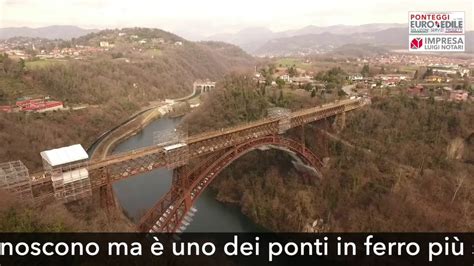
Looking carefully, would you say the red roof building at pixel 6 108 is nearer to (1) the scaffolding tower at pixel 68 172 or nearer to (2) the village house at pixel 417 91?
(1) the scaffolding tower at pixel 68 172

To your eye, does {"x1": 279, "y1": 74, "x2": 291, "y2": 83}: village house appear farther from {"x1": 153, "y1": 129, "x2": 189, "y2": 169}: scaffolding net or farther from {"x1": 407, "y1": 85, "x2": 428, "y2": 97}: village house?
{"x1": 153, "y1": 129, "x2": 189, "y2": 169}: scaffolding net

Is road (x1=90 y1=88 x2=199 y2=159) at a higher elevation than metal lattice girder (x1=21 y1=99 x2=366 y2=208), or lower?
lower

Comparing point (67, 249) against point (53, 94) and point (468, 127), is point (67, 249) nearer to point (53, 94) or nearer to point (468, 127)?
point (468, 127)

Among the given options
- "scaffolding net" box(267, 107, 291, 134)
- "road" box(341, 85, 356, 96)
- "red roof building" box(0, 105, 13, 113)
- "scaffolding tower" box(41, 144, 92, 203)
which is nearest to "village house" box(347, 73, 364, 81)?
"road" box(341, 85, 356, 96)

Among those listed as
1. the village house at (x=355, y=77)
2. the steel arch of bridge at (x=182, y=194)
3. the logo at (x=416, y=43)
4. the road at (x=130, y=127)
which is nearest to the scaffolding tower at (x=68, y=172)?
the steel arch of bridge at (x=182, y=194)

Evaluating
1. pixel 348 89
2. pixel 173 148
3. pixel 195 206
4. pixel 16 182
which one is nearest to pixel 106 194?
pixel 16 182

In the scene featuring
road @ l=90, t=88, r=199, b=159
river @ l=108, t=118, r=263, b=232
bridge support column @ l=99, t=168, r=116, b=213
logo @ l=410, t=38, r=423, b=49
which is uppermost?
logo @ l=410, t=38, r=423, b=49
